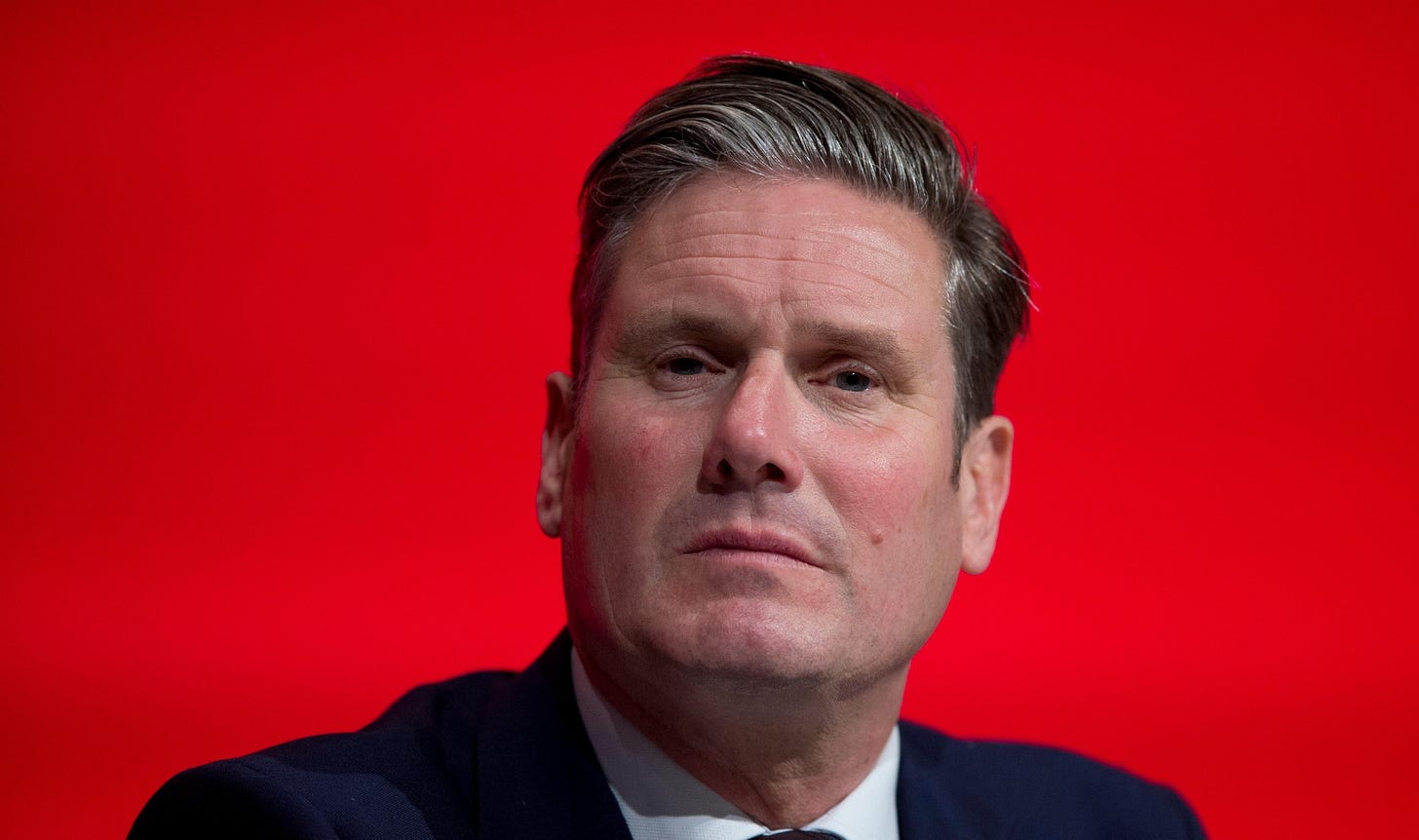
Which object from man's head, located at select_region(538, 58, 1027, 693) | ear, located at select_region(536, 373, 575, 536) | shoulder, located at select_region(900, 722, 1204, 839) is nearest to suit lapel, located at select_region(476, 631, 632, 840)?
man's head, located at select_region(538, 58, 1027, 693)

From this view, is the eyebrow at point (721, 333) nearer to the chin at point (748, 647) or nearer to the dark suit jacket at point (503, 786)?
the chin at point (748, 647)

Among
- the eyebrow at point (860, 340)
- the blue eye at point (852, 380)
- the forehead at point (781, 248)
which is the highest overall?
the forehead at point (781, 248)

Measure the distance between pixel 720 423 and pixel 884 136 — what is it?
0.54 meters

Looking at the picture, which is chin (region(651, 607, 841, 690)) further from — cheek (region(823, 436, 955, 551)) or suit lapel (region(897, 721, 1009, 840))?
suit lapel (region(897, 721, 1009, 840))

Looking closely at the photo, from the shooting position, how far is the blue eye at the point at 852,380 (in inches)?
78.9

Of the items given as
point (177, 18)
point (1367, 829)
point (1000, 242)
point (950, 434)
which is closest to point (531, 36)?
point (177, 18)

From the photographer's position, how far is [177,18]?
3045 mm

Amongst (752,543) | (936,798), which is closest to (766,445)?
(752,543)

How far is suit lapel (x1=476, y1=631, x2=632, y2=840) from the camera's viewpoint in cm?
197

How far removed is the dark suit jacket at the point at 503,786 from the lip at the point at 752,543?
39cm

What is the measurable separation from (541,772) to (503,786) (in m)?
0.05

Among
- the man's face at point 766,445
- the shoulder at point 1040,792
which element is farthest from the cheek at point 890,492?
the shoulder at point 1040,792

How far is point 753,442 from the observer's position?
1839mm

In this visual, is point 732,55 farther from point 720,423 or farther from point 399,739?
point 399,739
